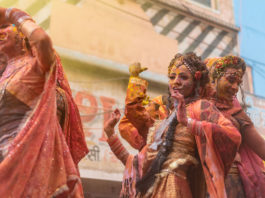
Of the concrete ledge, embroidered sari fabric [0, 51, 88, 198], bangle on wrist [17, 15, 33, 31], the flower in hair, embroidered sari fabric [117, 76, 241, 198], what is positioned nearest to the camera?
embroidered sari fabric [0, 51, 88, 198]

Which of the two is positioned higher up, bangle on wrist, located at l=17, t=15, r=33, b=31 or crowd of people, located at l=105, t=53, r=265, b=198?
bangle on wrist, located at l=17, t=15, r=33, b=31

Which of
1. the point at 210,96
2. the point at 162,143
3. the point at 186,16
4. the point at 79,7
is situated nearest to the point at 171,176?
the point at 162,143

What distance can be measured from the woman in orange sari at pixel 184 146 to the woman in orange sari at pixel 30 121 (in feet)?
1.92

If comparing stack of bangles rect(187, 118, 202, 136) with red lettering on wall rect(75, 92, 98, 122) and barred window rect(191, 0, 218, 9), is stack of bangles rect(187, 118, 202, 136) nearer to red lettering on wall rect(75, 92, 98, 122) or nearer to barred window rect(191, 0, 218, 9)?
red lettering on wall rect(75, 92, 98, 122)

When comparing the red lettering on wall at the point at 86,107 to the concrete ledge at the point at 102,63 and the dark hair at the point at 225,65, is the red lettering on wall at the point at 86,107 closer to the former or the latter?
the concrete ledge at the point at 102,63

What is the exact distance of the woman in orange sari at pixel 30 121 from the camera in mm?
2154

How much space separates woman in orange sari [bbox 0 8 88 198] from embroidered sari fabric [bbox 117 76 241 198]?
0.63 m

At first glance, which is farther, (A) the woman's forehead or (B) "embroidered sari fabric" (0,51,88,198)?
(A) the woman's forehead

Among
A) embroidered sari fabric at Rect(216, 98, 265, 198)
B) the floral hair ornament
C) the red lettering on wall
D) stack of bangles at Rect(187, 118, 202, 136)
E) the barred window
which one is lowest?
the red lettering on wall

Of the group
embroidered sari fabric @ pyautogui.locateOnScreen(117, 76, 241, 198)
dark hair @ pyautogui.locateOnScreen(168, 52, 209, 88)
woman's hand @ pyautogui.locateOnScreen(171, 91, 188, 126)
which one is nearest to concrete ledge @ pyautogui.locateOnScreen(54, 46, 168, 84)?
dark hair @ pyautogui.locateOnScreen(168, 52, 209, 88)

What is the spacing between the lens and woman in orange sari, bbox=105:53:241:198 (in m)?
2.69

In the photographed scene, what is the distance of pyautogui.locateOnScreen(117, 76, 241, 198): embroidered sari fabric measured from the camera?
267 centimetres

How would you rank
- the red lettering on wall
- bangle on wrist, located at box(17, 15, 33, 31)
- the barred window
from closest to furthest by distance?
bangle on wrist, located at box(17, 15, 33, 31) → the red lettering on wall → the barred window

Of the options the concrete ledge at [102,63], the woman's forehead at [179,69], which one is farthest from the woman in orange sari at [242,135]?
the concrete ledge at [102,63]
